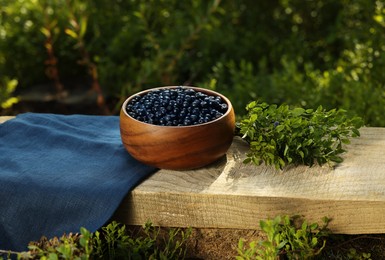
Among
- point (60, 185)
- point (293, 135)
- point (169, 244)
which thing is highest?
point (293, 135)

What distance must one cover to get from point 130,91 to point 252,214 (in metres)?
1.71

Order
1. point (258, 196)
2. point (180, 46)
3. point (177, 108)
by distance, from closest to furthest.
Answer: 1. point (258, 196)
2. point (177, 108)
3. point (180, 46)

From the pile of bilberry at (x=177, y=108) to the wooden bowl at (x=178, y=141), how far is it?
40mm

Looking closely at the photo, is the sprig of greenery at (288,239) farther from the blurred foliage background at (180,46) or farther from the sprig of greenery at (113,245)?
the blurred foliage background at (180,46)

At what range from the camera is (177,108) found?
7.11ft

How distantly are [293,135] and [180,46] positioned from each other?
1.98m

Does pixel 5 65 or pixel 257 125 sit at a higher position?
pixel 257 125

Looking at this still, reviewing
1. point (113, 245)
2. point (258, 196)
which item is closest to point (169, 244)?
point (113, 245)

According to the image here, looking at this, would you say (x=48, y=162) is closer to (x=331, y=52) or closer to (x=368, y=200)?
(x=368, y=200)

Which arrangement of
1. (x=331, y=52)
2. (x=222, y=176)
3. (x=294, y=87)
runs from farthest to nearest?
(x=331, y=52), (x=294, y=87), (x=222, y=176)

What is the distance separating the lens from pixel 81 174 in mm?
2178

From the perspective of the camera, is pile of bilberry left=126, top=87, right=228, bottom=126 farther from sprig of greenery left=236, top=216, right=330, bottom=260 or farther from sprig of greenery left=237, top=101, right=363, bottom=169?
sprig of greenery left=236, top=216, right=330, bottom=260

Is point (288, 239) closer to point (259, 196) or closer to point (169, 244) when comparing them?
point (259, 196)

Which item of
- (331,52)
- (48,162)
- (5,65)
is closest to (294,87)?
(331,52)
